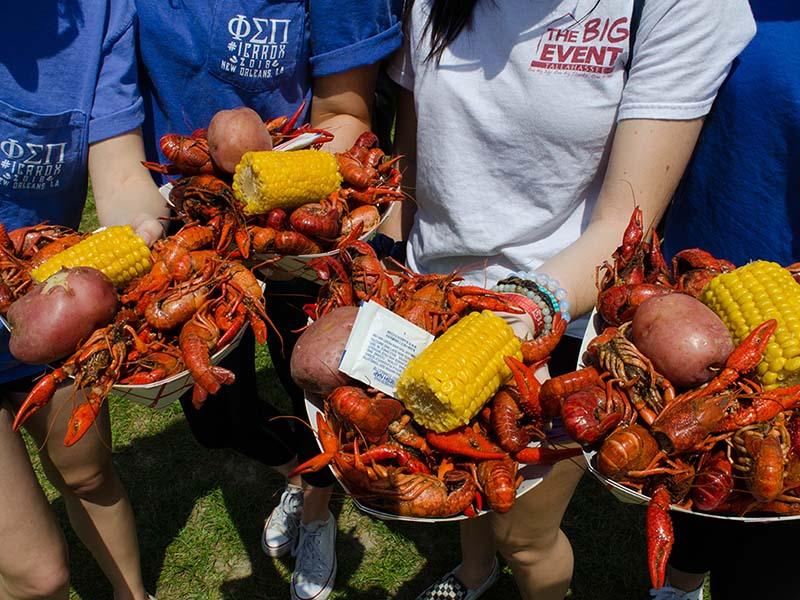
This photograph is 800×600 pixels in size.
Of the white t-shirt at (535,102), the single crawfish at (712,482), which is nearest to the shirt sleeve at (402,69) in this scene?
the white t-shirt at (535,102)

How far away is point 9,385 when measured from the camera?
2889 millimetres

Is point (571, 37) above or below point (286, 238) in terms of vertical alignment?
above

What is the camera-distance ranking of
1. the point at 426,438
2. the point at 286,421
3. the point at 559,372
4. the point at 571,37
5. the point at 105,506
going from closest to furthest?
the point at 426,438 < the point at 571,37 < the point at 559,372 < the point at 105,506 < the point at 286,421

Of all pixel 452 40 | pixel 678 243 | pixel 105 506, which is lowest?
pixel 105 506

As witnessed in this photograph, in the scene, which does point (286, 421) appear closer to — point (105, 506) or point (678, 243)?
point (105, 506)

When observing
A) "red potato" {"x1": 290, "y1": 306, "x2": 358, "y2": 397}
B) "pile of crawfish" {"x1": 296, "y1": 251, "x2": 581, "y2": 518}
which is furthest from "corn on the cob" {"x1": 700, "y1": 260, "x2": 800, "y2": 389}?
"red potato" {"x1": 290, "y1": 306, "x2": 358, "y2": 397}

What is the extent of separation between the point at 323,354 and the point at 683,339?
1209 mm

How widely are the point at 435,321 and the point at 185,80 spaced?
5.56ft

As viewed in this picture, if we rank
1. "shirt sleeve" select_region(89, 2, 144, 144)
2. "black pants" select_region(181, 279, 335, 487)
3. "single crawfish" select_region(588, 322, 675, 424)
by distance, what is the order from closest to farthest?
"single crawfish" select_region(588, 322, 675, 424) < "shirt sleeve" select_region(89, 2, 144, 144) < "black pants" select_region(181, 279, 335, 487)

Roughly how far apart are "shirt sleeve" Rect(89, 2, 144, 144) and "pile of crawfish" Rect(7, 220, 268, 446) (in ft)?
1.69

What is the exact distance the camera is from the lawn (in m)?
4.15

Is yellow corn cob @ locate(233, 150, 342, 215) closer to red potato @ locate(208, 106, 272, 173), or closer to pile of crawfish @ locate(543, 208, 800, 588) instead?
red potato @ locate(208, 106, 272, 173)

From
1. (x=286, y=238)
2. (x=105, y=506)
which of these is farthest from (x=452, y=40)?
(x=105, y=506)

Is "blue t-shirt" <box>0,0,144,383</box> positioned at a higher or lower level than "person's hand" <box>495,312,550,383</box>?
higher
